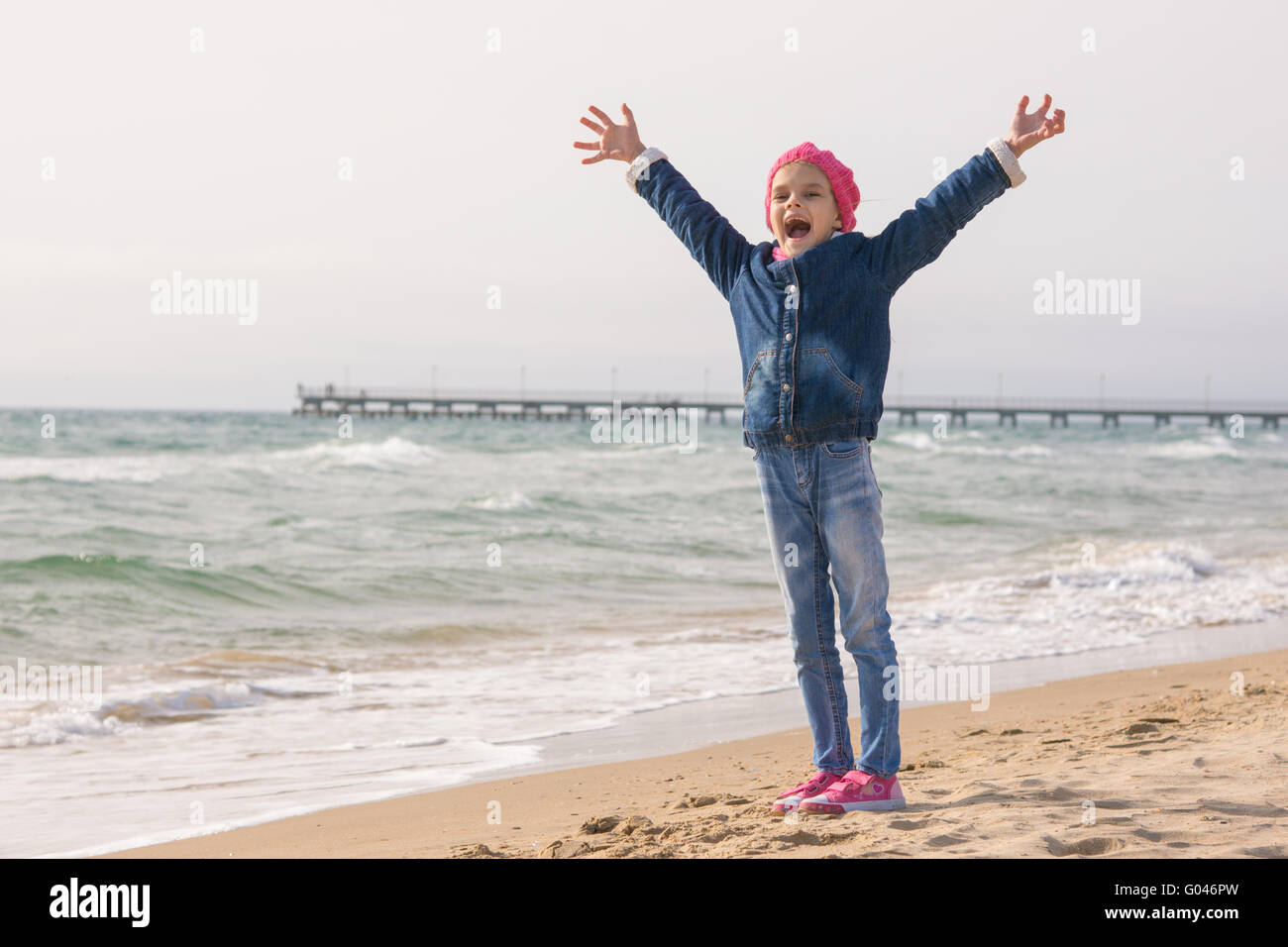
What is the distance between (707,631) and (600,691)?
2.27 m

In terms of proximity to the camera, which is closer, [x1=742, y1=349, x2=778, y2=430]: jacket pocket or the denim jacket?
the denim jacket

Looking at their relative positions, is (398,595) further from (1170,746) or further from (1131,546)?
(1131,546)

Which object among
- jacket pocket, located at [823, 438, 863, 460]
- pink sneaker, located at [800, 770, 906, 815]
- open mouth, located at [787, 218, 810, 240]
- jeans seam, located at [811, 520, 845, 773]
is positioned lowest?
pink sneaker, located at [800, 770, 906, 815]

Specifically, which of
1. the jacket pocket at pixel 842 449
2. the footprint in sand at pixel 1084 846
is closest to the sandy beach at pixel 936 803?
the footprint in sand at pixel 1084 846

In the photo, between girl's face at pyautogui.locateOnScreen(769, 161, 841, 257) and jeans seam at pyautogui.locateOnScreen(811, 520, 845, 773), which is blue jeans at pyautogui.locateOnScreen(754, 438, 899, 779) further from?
girl's face at pyautogui.locateOnScreen(769, 161, 841, 257)

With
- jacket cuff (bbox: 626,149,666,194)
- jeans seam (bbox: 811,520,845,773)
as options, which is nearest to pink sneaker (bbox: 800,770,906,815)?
jeans seam (bbox: 811,520,845,773)

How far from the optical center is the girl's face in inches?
125

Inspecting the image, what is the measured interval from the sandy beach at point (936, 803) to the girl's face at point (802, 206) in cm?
161

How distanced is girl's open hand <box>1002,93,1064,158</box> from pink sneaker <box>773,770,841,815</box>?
1813 millimetres

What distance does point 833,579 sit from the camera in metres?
3.19

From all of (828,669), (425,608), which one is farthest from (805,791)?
(425,608)

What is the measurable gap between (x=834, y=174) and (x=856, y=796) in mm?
1738

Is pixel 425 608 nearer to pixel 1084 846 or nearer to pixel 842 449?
pixel 842 449

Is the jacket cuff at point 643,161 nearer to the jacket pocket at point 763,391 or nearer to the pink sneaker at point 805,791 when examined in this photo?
the jacket pocket at point 763,391
